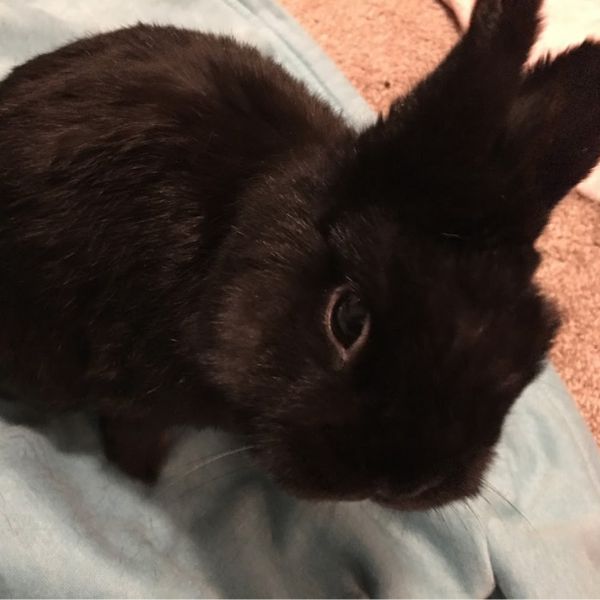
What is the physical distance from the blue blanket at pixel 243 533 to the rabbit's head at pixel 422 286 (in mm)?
306

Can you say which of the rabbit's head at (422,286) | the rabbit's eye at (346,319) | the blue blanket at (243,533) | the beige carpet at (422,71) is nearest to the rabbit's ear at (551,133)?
the rabbit's head at (422,286)

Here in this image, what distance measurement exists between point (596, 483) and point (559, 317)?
20.0 inches

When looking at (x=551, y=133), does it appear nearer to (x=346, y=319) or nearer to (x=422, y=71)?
(x=346, y=319)

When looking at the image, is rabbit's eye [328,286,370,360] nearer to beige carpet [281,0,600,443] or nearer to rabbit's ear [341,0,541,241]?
rabbit's ear [341,0,541,241]

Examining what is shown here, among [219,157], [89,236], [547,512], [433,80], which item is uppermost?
[433,80]

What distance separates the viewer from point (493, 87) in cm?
56

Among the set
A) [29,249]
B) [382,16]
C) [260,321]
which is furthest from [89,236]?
[382,16]

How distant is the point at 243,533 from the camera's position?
0.95 m

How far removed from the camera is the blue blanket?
34.7 inches

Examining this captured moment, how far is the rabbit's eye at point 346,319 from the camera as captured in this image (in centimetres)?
59

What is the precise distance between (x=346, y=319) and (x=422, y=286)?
0.07m

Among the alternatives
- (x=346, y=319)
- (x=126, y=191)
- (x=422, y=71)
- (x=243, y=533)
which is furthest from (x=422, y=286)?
(x=422, y=71)

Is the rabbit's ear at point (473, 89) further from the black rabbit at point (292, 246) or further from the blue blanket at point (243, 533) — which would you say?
the blue blanket at point (243, 533)

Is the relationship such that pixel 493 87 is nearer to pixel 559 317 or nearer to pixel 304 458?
pixel 559 317
